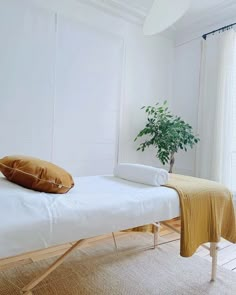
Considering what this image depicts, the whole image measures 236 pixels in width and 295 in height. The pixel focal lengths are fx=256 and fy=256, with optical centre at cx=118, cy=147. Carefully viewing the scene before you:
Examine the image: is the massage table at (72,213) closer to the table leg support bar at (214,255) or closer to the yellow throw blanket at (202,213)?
the yellow throw blanket at (202,213)

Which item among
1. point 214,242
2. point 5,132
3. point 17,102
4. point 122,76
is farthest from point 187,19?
point 214,242

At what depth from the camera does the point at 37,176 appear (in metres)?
1.27

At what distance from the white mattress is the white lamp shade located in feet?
3.26

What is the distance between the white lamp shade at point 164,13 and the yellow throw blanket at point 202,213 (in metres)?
0.98

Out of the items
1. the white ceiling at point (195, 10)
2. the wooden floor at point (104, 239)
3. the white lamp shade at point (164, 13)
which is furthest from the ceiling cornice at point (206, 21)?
the wooden floor at point (104, 239)

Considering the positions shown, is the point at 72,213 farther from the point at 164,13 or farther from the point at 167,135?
the point at 167,135

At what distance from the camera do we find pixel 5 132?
2.41 m

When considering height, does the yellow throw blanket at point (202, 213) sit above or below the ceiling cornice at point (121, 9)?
below

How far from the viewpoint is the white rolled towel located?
1590 millimetres

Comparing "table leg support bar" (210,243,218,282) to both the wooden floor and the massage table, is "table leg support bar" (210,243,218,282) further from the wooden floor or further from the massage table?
the massage table

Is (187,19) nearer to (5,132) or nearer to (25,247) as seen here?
(5,132)

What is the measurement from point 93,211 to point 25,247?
31cm

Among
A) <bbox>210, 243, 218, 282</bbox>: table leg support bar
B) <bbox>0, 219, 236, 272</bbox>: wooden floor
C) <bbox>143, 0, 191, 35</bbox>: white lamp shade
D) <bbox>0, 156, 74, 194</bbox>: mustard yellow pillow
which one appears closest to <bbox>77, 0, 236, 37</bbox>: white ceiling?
<bbox>143, 0, 191, 35</bbox>: white lamp shade

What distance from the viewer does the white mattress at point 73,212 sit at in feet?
3.04
